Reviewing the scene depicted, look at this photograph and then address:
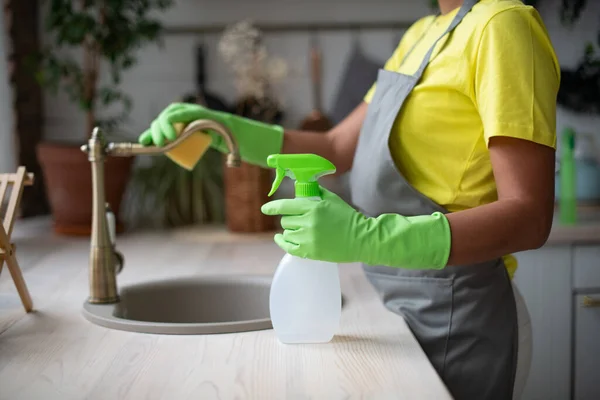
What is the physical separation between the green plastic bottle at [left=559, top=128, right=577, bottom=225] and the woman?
88 centimetres

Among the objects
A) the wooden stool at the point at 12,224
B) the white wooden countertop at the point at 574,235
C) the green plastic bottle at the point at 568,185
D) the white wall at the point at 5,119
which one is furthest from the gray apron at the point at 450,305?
the white wall at the point at 5,119

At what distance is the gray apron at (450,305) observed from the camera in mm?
1244

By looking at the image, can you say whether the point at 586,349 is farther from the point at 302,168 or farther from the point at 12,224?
the point at 12,224

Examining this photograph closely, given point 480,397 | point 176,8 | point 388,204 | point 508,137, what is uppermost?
point 176,8

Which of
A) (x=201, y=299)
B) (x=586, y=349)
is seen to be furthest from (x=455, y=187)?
(x=586, y=349)

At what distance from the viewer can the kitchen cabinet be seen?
207 centimetres

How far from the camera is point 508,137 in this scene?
1.07 m

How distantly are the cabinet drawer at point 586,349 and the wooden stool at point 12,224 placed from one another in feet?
4.79

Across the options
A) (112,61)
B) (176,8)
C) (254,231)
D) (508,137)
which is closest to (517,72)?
(508,137)

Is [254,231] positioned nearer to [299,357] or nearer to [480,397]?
[480,397]

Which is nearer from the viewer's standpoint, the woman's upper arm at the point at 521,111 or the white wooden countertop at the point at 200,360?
the white wooden countertop at the point at 200,360

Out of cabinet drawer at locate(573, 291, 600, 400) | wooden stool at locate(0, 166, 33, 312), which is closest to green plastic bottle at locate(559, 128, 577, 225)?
cabinet drawer at locate(573, 291, 600, 400)

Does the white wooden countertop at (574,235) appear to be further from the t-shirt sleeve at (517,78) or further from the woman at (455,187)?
the t-shirt sleeve at (517,78)

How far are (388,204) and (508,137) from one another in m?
0.27
